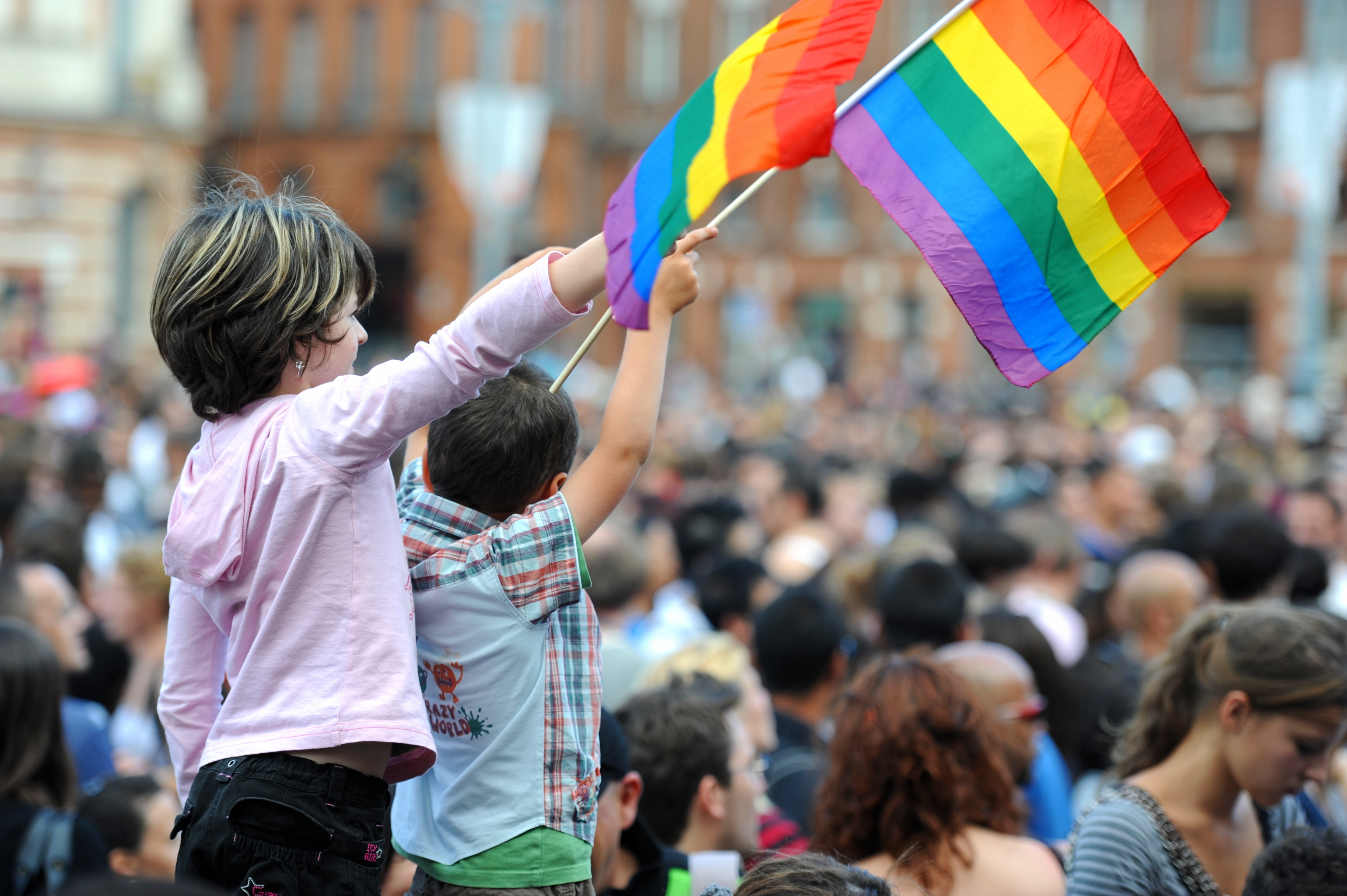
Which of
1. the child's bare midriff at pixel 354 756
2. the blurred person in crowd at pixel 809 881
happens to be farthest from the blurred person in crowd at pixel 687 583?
the child's bare midriff at pixel 354 756

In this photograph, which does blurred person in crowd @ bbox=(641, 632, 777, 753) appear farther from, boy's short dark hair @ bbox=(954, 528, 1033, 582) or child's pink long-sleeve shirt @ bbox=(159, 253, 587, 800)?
boy's short dark hair @ bbox=(954, 528, 1033, 582)

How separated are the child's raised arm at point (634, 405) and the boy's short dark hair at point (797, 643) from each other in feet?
8.62

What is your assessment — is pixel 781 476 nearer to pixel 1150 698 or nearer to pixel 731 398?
pixel 1150 698

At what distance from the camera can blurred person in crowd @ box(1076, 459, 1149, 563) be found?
9.25 meters

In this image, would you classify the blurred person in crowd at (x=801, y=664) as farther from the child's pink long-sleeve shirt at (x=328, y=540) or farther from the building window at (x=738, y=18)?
the building window at (x=738, y=18)

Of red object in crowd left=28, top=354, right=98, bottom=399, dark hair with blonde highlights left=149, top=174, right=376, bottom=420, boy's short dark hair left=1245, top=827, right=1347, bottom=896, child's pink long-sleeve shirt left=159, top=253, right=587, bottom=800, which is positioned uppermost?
dark hair with blonde highlights left=149, top=174, right=376, bottom=420

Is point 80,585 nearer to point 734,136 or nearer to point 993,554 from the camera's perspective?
point 993,554

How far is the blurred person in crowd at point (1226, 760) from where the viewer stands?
2.84m

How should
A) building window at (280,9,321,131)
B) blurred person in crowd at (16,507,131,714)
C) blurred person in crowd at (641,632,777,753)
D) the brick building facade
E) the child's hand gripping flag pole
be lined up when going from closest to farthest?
the child's hand gripping flag pole → blurred person in crowd at (641,632,777,753) → blurred person in crowd at (16,507,131,714) → the brick building facade → building window at (280,9,321,131)

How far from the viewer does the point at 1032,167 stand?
8.85ft

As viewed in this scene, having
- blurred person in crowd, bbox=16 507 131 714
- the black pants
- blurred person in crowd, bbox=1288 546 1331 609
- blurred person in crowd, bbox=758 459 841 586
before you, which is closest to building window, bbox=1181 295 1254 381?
blurred person in crowd, bbox=758 459 841 586

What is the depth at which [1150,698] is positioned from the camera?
10.4ft

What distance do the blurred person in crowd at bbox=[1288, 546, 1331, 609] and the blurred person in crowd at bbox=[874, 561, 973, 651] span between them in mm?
1740

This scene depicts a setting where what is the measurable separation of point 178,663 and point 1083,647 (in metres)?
4.76
